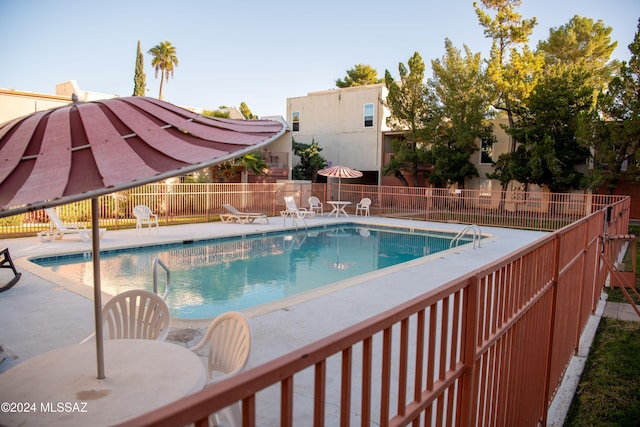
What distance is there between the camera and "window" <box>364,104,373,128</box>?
29.1 meters

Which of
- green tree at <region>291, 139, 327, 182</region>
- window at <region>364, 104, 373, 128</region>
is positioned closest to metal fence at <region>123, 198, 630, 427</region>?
green tree at <region>291, 139, 327, 182</region>

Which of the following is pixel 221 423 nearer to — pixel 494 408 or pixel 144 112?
pixel 494 408

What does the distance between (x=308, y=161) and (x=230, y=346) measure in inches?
1036

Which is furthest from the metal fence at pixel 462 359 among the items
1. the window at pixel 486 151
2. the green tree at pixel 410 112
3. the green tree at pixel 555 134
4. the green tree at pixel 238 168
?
the window at pixel 486 151

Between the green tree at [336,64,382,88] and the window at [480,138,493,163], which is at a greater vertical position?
the green tree at [336,64,382,88]

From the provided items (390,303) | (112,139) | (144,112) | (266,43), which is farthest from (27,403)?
(266,43)

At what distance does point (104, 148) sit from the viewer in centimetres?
182

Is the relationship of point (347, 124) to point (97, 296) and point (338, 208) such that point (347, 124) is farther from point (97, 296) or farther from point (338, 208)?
point (97, 296)

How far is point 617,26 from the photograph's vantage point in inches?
1183

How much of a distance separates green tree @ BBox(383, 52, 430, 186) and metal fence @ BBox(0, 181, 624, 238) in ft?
11.0

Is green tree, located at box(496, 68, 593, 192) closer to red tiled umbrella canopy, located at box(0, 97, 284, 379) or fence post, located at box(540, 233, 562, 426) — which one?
fence post, located at box(540, 233, 562, 426)

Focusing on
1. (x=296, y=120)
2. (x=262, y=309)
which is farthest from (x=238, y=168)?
(x=262, y=309)

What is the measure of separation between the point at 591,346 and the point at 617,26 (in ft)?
106

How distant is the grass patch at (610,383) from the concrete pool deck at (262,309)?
8.57 feet
